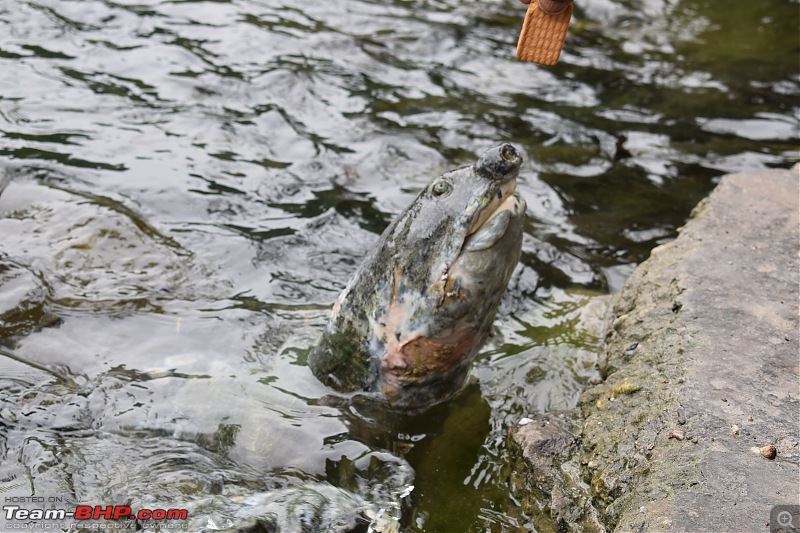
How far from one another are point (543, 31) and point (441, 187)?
73 centimetres

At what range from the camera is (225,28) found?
7629mm

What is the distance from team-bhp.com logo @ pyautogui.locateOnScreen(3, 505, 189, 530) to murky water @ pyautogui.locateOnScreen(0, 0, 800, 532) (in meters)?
0.06

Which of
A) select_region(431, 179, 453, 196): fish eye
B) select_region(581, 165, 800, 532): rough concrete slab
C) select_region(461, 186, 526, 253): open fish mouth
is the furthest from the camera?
select_region(431, 179, 453, 196): fish eye

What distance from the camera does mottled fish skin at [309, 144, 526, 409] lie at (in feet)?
10.1

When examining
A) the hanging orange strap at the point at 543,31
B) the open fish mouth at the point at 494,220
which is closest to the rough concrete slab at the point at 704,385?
the open fish mouth at the point at 494,220

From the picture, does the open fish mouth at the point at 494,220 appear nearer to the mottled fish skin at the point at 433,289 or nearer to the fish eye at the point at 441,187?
the mottled fish skin at the point at 433,289

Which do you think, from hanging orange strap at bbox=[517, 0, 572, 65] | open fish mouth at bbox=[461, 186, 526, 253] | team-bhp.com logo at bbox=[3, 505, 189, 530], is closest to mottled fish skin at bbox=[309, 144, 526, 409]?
open fish mouth at bbox=[461, 186, 526, 253]

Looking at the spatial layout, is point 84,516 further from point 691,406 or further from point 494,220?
point 691,406

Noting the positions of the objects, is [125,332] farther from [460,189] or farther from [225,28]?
[225,28]

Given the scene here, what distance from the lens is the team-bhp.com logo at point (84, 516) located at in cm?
266

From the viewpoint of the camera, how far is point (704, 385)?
279 centimetres

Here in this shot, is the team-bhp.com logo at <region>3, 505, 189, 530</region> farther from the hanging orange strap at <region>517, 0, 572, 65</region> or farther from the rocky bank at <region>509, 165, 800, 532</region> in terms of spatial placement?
the hanging orange strap at <region>517, 0, 572, 65</region>

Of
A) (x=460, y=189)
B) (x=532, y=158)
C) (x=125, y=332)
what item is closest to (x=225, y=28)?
(x=532, y=158)

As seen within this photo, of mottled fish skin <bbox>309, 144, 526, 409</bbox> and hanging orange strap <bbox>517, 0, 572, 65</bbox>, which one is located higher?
hanging orange strap <bbox>517, 0, 572, 65</bbox>
